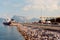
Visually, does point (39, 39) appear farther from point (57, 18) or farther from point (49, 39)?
point (57, 18)

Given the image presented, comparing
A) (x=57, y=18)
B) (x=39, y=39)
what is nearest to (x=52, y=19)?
(x=57, y=18)

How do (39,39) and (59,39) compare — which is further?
(39,39)

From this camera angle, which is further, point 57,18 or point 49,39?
point 57,18

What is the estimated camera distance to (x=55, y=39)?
17.4 metres

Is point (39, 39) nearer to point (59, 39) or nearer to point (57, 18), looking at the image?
point (59, 39)

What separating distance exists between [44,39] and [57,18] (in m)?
→ 62.3

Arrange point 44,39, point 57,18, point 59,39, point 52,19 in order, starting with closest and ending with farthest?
point 59,39 → point 44,39 → point 57,18 → point 52,19

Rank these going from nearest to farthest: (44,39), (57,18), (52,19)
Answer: (44,39) → (57,18) → (52,19)

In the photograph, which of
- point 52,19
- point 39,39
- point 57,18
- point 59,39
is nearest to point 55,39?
point 59,39

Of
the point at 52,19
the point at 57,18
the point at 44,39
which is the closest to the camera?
the point at 44,39

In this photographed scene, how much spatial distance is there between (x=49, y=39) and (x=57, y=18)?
62.4 meters

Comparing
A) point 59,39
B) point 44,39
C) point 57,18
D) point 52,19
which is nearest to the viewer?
point 59,39

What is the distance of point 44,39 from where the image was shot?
18109mm

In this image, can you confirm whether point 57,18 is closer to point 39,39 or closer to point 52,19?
point 52,19
